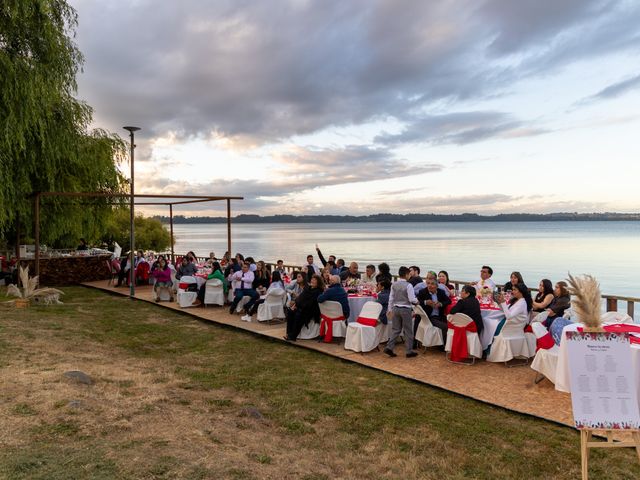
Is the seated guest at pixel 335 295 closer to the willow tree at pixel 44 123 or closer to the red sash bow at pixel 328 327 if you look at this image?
the red sash bow at pixel 328 327

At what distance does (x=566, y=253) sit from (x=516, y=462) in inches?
2693

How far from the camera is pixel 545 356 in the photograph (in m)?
6.43

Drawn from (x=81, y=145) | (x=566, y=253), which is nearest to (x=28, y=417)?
(x=81, y=145)

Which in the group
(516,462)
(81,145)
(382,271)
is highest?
(81,145)

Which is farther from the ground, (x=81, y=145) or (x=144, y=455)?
(x=81, y=145)

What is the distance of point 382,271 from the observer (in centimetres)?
916

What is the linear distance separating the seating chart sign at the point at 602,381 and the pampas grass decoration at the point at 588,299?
0.11 meters

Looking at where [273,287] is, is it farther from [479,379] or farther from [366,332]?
[479,379]

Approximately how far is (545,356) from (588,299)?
2.68 m

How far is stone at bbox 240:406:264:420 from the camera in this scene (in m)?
5.42

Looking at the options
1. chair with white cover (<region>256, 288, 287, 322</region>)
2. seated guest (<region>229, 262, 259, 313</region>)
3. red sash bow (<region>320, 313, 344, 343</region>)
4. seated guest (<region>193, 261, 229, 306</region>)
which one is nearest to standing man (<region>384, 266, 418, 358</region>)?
red sash bow (<region>320, 313, 344, 343</region>)

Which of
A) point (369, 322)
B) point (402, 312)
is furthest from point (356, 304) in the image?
point (402, 312)

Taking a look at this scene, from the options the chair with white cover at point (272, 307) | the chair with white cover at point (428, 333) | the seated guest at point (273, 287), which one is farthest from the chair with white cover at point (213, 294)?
the chair with white cover at point (428, 333)

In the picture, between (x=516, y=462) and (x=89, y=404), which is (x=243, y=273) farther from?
(x=516, y=462)
